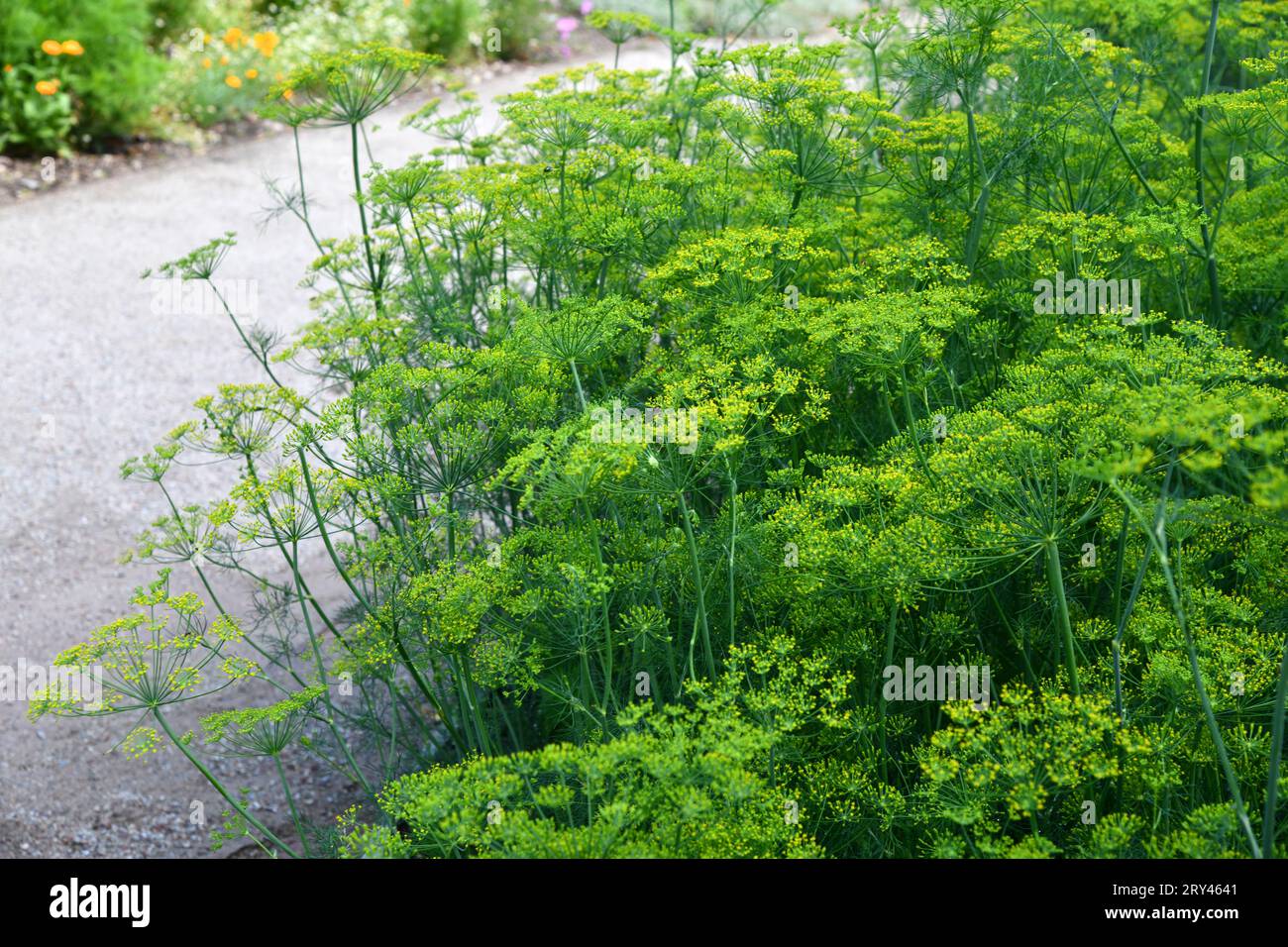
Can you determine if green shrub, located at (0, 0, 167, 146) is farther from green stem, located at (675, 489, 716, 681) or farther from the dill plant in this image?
green stem, located at (675, 489, 716, 681)

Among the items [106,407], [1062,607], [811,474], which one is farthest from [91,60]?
[1062,607]

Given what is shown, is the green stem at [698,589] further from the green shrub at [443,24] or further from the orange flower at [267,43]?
the green shrub at [443,24]

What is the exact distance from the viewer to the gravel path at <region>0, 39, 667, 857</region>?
554cm

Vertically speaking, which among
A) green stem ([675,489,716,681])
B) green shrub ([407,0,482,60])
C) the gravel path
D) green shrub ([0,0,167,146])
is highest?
green shrub ([407,0,482,60])

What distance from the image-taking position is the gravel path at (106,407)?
5.54m

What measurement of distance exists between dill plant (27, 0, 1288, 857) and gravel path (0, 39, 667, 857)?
1.09 metres

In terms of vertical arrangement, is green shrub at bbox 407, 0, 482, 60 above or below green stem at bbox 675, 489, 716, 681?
above

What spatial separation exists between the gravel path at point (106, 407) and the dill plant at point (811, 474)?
109 cm

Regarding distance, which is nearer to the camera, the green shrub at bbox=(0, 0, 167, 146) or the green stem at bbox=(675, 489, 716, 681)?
the green stem at bbox=(675, 489, 716, 681)

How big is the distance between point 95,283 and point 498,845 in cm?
921

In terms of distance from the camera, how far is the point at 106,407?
8.62 metres

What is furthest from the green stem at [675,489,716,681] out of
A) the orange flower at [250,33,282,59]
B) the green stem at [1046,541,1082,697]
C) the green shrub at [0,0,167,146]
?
the orange flower at [250,33,282,59]

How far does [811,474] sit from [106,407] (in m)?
6.37
